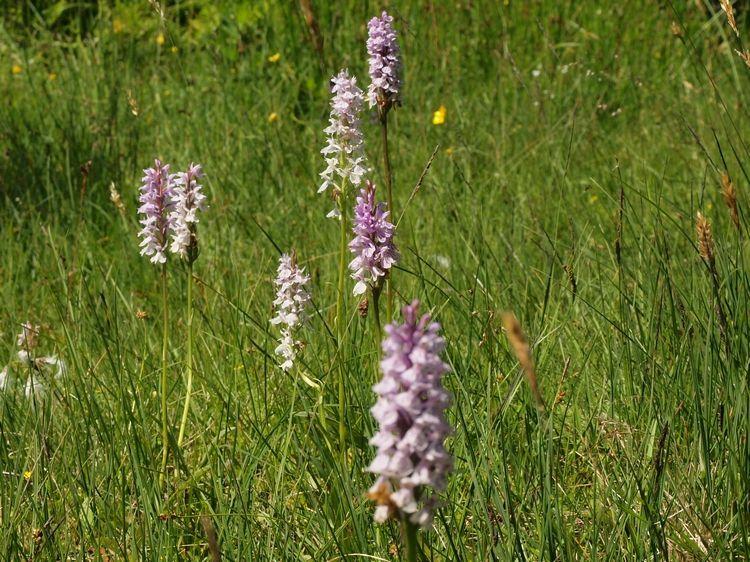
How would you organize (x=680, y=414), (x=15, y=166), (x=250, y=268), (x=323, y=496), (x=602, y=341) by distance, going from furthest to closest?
1. (x=15, y=166)
2. (x=250, y=268)
3. (x=602, y=341)
4. (x=680, y=414)
5. (x=323, y=496)

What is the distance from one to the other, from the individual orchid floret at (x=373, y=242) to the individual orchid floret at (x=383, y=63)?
43 cm

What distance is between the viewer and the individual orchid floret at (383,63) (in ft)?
7.68

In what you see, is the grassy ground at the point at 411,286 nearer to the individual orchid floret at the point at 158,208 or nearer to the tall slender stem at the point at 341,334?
the tall slender stem at the point at 341,334

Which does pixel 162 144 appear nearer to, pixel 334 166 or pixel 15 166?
pixel 15 166

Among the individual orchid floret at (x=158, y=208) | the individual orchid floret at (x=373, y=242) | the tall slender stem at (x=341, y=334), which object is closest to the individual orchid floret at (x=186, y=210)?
the individual orchid floret at (x=158, y=208)

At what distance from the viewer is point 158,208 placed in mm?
2326

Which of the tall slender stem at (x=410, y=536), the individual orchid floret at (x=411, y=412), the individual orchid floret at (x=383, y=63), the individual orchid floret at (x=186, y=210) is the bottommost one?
the tall slender stem at (x=410, y=536)

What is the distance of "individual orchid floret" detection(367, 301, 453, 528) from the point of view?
48.1 inches

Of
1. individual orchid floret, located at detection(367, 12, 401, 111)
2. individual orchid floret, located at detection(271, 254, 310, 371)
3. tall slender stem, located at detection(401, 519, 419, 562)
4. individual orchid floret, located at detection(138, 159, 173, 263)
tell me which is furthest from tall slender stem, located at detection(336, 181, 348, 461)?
tall slender stem, located at detection(401, 519, 419, 562)

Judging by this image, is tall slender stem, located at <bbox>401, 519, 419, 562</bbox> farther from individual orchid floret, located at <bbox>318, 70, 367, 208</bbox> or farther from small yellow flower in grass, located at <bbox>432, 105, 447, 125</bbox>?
small yellow flower in grass, located at <bbox>432, 105, 447, 125</bbox>

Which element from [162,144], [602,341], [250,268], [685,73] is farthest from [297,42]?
[602,341]

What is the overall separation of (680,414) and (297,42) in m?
4.04

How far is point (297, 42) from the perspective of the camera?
589cm

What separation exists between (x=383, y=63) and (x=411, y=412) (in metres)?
1.32
